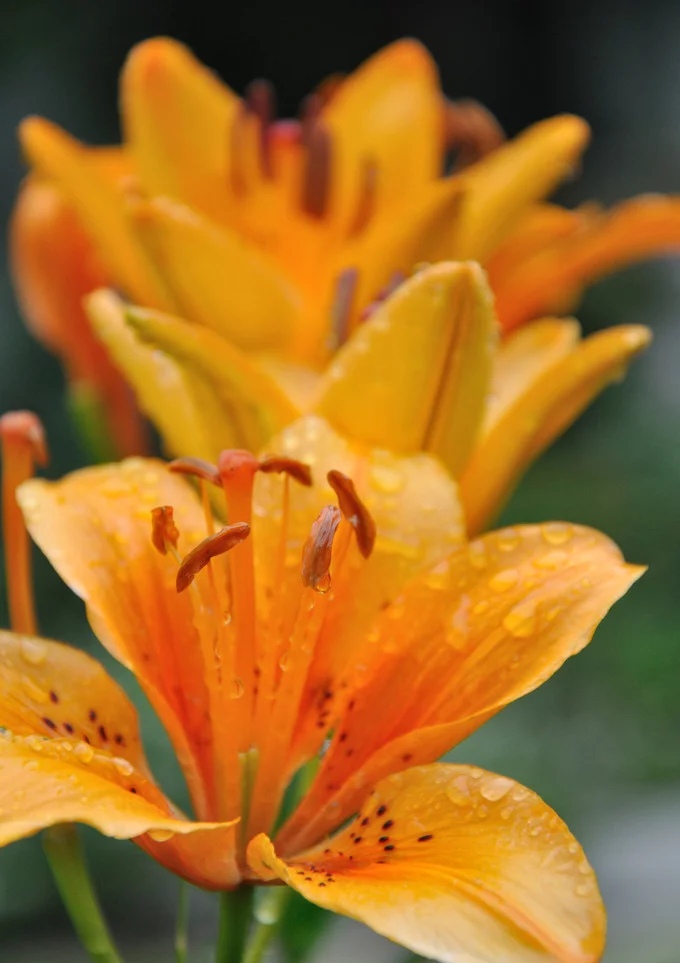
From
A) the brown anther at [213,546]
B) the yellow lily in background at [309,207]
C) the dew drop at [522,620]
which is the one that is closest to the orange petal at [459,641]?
the dew drop at [522,620]

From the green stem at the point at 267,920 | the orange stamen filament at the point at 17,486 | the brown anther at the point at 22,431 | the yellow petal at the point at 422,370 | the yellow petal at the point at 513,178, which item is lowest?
the green stem at the point at 267,920

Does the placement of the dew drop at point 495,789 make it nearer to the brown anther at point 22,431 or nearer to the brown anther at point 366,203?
the brown anther at point 22,431

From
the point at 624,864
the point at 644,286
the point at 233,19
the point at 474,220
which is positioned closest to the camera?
the point at 474,220

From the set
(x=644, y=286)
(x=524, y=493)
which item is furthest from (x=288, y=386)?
(x=644, y=286)

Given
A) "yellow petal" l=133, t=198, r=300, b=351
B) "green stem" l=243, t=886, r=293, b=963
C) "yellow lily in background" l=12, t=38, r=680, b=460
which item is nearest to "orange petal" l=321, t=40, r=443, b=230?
"yellow lily in background" l=12, t=38, r=680, b=460

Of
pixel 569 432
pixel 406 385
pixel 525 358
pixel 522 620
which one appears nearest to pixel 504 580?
pixel 522 620

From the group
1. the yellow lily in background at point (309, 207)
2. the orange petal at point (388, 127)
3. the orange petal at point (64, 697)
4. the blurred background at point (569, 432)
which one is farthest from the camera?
the blurred background at point (569, 432)

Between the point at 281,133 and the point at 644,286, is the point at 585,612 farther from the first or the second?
the point at 644,286

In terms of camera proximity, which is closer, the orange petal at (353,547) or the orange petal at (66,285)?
the orange petal at (353,547)

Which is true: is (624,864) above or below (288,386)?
below
